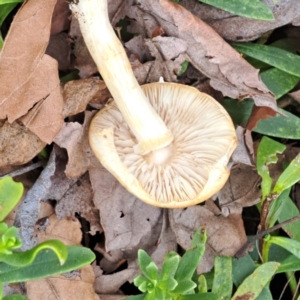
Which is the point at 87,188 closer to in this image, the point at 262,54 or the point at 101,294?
the point at 101,294

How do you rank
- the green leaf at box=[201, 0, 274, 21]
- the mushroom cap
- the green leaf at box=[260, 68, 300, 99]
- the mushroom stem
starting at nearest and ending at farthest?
the mushroom stem < the mushroom cap < the green leaf at box=[201, 0, 274, 21] < the green leaf at box=[260, 68, 300, 99]

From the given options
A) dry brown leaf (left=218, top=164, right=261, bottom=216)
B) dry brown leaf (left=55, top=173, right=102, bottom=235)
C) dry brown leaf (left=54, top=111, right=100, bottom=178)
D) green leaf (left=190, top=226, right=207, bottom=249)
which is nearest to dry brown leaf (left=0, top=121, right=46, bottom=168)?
dry brown leaf (left=54, top=111, right=100, bottom=178)

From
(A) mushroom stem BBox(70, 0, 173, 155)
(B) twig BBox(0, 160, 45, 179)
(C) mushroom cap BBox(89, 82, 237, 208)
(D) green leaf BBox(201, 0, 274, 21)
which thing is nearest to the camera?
(A) mushroom stem BBox(70, 0, 173, 155)

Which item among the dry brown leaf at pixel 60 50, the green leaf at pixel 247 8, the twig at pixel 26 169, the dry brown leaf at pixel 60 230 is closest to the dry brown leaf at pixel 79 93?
the dry brown leaf at pixel 60 50

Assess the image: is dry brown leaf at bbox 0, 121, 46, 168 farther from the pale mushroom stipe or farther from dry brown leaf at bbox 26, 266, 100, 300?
dry brown leaf at bbox 26, 266, 100, 300

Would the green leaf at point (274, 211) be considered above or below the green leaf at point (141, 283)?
below

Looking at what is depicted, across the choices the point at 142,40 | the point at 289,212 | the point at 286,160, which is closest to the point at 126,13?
the point at 142,40

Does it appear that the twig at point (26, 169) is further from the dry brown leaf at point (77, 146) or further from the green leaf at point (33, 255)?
the green leaf at point (33, 255)
